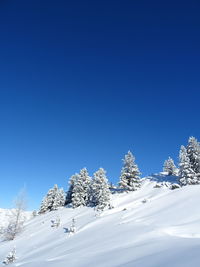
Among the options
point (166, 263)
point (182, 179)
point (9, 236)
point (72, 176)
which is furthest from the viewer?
point (72, 176)

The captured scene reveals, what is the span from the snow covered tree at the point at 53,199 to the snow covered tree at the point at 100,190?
1562cm

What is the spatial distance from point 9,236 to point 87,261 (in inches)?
1412

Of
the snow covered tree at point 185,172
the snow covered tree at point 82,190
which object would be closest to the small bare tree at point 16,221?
the snow covered tree at point 82,190

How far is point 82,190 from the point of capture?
5344 centimetres

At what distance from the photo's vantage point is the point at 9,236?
130ft

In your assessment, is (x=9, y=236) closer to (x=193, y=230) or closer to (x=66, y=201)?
(x=66, y=201)

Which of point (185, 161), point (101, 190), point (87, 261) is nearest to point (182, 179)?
point (185, 161)

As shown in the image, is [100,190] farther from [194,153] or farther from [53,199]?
[53,199]

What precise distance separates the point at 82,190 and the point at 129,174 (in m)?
11.3

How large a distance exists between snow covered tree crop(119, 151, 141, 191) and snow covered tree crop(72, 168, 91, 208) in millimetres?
8346

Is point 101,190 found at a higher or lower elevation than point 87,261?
higher

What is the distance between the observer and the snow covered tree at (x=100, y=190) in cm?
4302

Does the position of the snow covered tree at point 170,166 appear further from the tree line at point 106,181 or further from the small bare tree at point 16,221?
the small bare tree at point 16,221

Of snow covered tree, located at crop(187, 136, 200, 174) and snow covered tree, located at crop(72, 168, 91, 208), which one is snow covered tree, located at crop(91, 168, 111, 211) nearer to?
snow covered tree, located at crop(72, 168, 91, 208)
